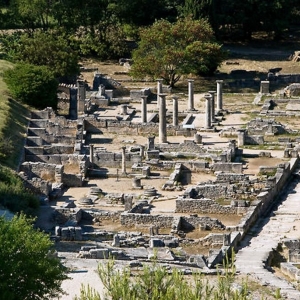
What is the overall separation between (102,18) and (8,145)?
35.8 metres

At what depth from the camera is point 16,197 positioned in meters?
50.4

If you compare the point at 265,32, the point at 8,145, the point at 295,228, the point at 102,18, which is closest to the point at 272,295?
the point at 295,228

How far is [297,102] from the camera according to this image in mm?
77938

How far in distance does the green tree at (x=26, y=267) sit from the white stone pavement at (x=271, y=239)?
8.17 m

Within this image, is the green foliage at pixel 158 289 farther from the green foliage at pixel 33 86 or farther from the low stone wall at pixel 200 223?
the green foliage at pixel 33 86

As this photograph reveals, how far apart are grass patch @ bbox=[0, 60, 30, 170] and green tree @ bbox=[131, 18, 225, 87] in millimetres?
11119

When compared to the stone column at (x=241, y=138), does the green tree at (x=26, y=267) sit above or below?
above

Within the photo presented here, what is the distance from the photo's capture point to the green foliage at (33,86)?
72.1 metres

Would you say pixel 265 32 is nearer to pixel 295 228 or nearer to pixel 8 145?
pixel 8 145

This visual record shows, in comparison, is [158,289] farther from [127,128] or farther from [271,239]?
[127,128]

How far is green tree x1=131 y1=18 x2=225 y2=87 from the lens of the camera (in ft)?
266

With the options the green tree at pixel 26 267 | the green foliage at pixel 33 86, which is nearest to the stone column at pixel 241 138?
the green foliage at pixel 33 86

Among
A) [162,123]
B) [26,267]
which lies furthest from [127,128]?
[26,267]

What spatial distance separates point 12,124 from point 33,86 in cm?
621
